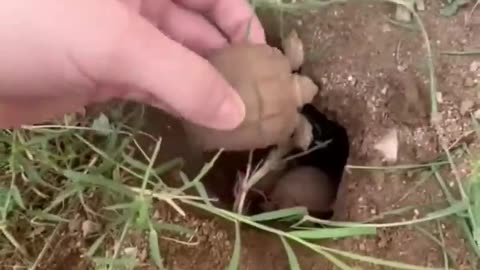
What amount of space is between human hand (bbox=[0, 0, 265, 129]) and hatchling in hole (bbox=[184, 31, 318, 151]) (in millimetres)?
40

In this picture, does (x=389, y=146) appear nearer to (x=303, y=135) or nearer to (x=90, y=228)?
(x=303, y=135)

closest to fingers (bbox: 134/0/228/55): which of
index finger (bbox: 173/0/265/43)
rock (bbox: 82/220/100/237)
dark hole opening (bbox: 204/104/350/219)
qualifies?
index finger (bbox: 173/0/265/43)

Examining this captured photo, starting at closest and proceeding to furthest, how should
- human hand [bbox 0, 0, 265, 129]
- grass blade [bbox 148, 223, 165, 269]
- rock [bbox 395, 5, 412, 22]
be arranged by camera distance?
human hand [bbox 0, 0, 265, 129]
grass blade [bbox 148, 223, 165, 269]
rock [bbox 395, 5, 412, 22]

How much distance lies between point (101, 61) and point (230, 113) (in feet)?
0.46

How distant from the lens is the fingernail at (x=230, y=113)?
39.8 inches

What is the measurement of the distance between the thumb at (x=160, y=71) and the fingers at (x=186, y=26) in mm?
217

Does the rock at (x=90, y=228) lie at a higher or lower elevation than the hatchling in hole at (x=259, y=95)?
lower

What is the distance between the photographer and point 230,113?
1.02 m

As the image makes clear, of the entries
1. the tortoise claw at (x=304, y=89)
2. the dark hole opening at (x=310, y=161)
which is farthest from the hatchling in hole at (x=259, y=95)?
the dark hole opening at (x=310, y=161)

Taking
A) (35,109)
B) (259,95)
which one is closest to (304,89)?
(259,95)

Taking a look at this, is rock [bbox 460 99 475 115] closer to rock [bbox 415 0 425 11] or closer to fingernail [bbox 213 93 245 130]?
rock [bbox 415 0 425 11]

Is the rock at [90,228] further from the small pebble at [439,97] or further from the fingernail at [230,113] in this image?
the small pebble at [439,97]

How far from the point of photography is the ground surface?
1061mm

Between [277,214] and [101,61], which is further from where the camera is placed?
[277,214]
